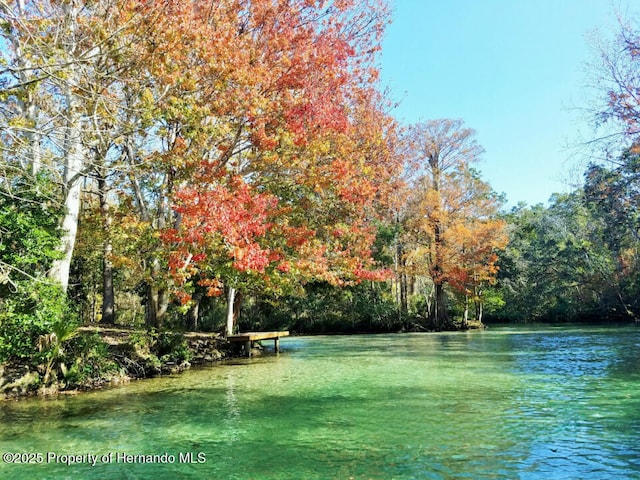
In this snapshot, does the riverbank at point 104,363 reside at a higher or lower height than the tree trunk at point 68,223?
lower

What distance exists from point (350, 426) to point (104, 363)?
691 cm

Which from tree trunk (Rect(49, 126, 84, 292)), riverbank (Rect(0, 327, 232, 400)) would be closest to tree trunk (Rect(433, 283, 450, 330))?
riverbank (Rect(0, 327, 232, 400))

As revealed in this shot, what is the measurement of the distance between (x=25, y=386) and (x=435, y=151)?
91.9 feet

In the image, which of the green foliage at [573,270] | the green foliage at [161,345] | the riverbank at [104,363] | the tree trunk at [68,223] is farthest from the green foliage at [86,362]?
the green foliage at [573,270]

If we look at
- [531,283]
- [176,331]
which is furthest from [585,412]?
[531,283]

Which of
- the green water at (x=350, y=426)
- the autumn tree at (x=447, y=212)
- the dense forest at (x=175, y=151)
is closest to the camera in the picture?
the green water at (x=350, y=426)

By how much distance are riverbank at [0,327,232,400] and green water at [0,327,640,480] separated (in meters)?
0.65

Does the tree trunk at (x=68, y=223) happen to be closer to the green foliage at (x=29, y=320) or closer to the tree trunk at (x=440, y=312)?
the green foliage at (x=29, y=320)

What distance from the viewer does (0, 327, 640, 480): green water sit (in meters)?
5.21

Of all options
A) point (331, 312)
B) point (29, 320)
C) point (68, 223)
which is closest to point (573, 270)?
point (331, 312)

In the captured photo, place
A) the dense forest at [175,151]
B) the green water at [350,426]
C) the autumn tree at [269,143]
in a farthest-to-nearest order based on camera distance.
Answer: the autumn tree at [269,143], the dense forest at [175,151], the green water at [350,426]

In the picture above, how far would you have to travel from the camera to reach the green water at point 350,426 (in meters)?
5.21

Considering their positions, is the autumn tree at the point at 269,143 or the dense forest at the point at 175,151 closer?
the dense forest at the point at 175,151

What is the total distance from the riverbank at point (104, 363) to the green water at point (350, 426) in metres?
0.65
